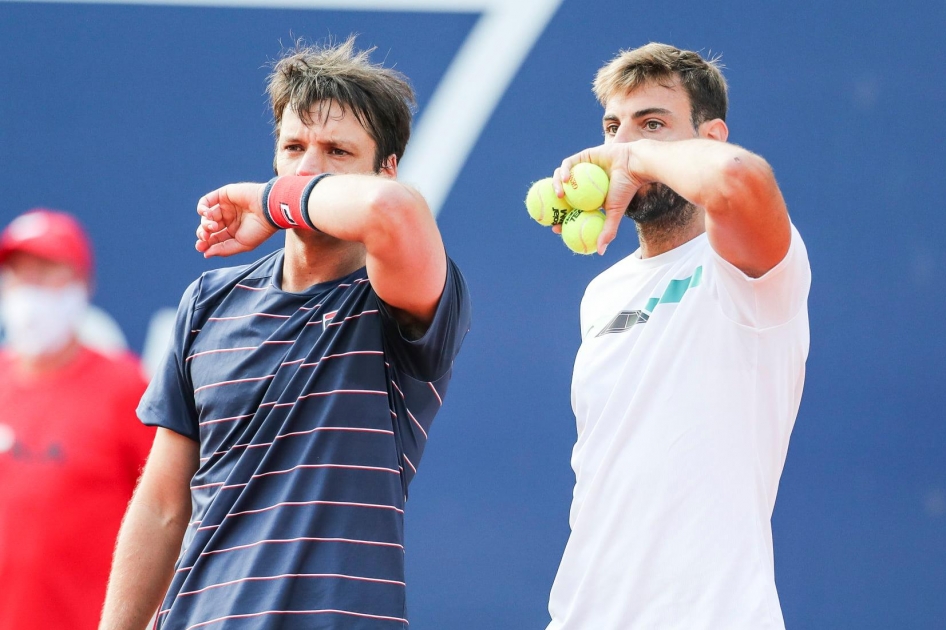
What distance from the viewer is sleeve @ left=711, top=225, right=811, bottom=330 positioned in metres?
1.84

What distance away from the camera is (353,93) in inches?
79.2

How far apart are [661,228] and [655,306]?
0.21m

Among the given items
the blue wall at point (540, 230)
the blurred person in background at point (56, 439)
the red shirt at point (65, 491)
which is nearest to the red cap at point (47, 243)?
the blurred person in background at point (56, 439)

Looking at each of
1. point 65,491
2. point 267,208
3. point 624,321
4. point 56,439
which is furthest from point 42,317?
point 624,321

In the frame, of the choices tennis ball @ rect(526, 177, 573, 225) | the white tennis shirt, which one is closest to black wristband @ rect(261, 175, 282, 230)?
tennis ball @ rect(526, 177, 573, 225)

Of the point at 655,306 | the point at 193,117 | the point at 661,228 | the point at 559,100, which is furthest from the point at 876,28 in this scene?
the point at 193,117

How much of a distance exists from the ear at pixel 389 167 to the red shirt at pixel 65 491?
959 millimetres

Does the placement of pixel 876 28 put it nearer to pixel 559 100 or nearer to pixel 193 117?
pixel 559 100

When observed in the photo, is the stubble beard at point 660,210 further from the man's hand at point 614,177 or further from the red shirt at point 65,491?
the red shirt at point 65,491

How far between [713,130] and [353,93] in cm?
82

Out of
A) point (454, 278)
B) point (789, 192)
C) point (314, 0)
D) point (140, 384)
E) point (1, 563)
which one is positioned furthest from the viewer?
point (314, 0)

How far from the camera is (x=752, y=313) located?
1.90m

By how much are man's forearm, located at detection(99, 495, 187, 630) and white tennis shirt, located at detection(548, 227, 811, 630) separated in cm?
73

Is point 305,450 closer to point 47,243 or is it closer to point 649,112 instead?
point 649,112
